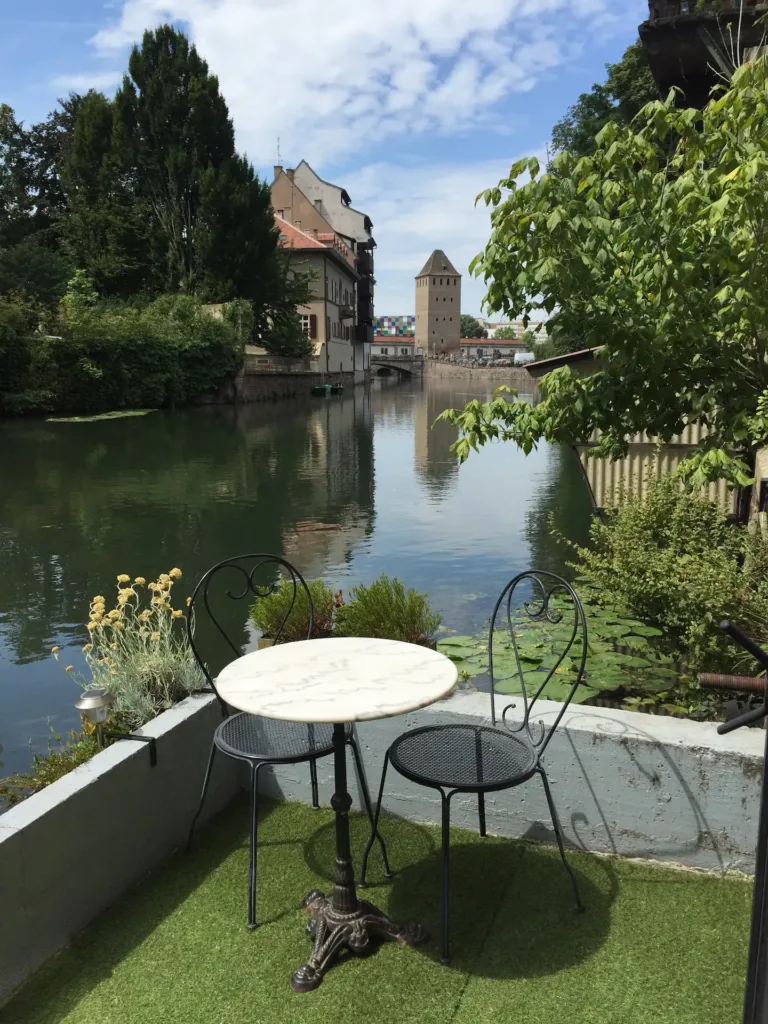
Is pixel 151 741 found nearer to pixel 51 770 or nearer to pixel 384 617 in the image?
pixel 51 770

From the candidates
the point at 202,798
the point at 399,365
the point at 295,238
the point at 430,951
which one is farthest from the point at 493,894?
the point at 399,365

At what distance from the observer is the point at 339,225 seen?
63.2 metres

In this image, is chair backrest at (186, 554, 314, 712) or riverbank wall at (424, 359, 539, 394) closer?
chair backrest at (186, 554, 314, 712)

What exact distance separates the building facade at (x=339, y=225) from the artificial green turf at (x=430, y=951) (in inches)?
2048

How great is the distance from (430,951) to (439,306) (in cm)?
11910

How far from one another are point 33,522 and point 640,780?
1102cm

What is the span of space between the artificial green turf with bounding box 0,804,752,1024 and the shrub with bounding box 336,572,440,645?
1.49m

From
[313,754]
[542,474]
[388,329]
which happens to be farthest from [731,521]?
[388,329]

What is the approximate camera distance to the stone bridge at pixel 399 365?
9162 centimetres

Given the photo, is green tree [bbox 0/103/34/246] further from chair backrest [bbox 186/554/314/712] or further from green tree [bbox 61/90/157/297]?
chair backrest [bbox 186/554/314/712]

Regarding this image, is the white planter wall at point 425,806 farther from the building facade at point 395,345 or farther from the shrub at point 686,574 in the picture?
the building facade at point 395,345

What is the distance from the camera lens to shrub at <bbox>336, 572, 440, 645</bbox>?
14.2 feet

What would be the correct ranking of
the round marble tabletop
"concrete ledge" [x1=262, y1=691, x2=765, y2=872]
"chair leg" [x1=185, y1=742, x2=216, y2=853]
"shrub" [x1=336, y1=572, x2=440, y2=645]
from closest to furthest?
the round marble tabletop < "concrete ledge" [x1=262, y1=691, x2=765, y2=872] < "chair leg" [x1=185, y1=742, x2=216, y2=853] < "shrub" [x1=336, y1=572, x2=440, y2=645]

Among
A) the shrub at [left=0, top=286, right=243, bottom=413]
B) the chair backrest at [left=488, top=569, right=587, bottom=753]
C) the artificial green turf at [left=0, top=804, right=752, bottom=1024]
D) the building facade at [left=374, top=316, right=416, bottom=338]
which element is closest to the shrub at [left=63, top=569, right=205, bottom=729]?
the artificial green turf at [left=0, top=804, right=752, bottom=1024]
